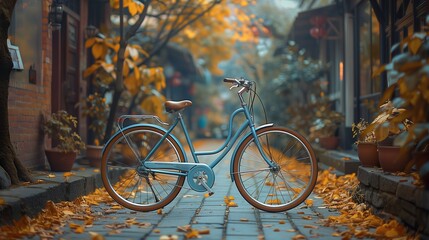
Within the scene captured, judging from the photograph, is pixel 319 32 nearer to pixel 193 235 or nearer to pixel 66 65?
pixel 66 65

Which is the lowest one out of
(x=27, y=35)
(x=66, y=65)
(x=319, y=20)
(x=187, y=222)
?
(x=187, y=222)

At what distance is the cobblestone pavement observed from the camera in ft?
14.7

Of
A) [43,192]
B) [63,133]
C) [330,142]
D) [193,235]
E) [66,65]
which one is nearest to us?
[193,235]

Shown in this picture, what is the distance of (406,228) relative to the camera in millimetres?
4398

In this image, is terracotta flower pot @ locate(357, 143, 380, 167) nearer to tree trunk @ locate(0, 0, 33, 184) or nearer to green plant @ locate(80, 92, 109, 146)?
tree trunk @ locate(0, 0, 33, 184)

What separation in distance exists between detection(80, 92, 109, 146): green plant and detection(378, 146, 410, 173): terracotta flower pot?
499 centimetres

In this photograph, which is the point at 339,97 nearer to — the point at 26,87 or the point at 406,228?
the point at 26,87

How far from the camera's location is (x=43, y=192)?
523cm

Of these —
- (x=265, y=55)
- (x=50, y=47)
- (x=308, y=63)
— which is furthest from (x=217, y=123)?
(x=50, y=47)

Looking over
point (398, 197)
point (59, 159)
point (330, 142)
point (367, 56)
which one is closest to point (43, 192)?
point (59, 159)

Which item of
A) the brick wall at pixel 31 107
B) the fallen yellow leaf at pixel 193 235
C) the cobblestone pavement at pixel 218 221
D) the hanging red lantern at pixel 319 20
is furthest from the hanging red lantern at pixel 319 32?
the fallen yellow leaf at pixel 193 235

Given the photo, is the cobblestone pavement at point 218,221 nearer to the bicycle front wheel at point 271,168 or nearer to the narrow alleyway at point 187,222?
the narrow alleyway at point 187,222

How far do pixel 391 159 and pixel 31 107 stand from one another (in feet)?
13.0

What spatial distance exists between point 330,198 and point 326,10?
7.31 meters
